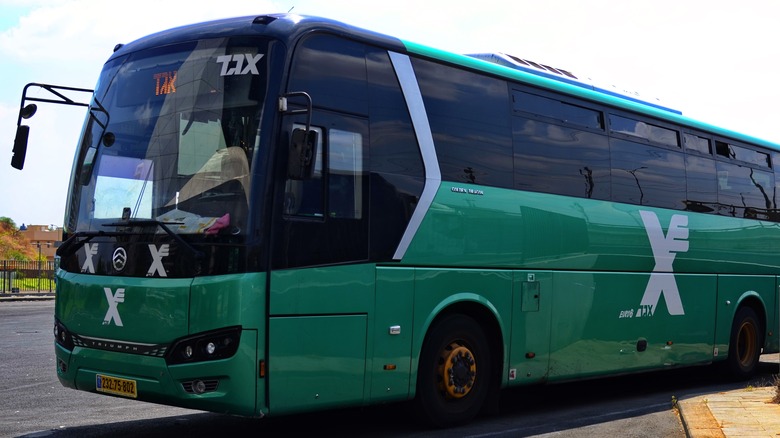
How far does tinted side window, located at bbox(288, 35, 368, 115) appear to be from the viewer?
8.27m

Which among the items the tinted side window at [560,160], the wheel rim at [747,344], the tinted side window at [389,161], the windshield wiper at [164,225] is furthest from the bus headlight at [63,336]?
the wheel rim at [747,344]

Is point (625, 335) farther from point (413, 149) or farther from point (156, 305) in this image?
point (156, 305)

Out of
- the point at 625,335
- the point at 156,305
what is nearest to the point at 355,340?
the point at 156,305

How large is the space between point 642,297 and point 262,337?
6676 mm

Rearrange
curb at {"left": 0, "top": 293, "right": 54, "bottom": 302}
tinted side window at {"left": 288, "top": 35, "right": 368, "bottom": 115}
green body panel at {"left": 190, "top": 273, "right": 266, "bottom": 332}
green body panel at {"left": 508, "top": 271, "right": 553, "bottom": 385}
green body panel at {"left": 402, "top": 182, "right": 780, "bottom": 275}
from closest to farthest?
green body panel at {"left": 190, "top": 273, "right": 266, "bottom": 332}, tinted side window at {"left": 288, "top": 35, "right": 368, "bottom": 115}, green body panel at {"left": 402, "top": 182, "right": 780, "bottom": 275}, green body panel at {"left": 508, "top": 271, "right": 553, "bottom": 385}, curb at {"left": 0, "top": 293, "right": 54, "bottom": 302}

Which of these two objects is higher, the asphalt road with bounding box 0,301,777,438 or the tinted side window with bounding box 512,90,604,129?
the tinted side window with bounding box 512,90,604,129

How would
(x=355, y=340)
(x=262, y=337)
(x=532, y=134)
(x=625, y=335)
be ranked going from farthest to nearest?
(x=625, y=335), (x=532, y=134), (x=355, y=340), (x=262, y=337)

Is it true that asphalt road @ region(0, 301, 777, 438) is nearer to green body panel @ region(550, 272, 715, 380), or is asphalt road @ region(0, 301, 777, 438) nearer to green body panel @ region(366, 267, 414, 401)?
green body panel @ region(550, 272, 715, 380)

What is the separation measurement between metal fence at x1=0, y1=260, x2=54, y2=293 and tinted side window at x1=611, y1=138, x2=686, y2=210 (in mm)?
33557

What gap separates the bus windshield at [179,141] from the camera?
791 cm

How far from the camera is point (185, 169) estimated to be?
8047 millimetres

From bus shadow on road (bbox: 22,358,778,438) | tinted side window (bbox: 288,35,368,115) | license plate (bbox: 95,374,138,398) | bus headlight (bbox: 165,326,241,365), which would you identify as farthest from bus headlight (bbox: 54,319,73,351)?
tinted side window (bbox: 288,35,368,115)

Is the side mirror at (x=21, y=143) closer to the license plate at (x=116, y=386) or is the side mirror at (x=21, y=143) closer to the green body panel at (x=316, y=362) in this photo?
the license plate at (x=116, y=386)

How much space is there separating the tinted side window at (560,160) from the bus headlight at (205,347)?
4199mm
